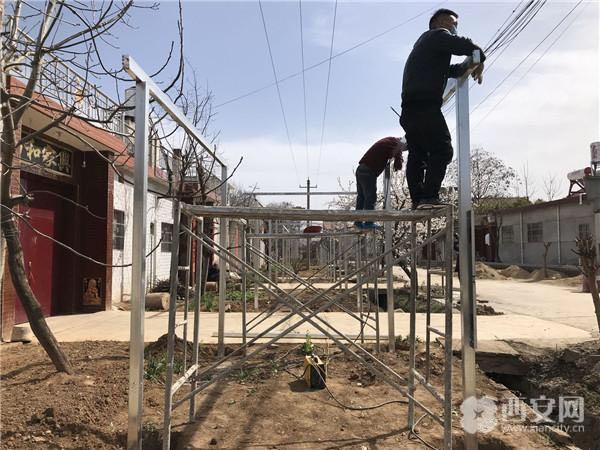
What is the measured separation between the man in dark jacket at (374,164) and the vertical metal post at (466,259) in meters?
2.01

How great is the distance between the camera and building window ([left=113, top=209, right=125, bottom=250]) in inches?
429

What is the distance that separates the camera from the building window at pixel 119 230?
10.9m

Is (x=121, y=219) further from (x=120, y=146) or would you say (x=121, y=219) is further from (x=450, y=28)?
(x=450, y=28)

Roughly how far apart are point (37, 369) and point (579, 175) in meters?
28.9

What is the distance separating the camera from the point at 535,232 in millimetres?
29641

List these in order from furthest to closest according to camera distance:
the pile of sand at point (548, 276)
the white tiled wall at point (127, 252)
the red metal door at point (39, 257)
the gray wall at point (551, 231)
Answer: the gray wall at point (551, 231) < the pile of sand at point (548, 276) < the white tiled wall at point (127, 252) < the red metal door at point (39, 257)

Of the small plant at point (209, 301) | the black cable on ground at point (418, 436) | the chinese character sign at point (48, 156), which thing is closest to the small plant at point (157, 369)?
the black cable on ground at point (418, 436)

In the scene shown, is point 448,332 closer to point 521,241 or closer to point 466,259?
point 466,259

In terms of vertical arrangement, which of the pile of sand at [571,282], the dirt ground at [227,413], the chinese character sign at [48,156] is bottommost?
the pile of sand at [571,282]

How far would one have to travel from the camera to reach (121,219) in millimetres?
11227

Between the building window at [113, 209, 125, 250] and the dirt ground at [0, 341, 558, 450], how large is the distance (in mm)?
6071

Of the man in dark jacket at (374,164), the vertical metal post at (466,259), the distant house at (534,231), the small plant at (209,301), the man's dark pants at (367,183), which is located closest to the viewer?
the vertical metal post at (466,259)

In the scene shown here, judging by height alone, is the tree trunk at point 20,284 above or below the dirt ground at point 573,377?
above

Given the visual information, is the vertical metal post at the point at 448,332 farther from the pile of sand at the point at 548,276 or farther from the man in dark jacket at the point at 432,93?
the pile of sand at the point at 548,276
